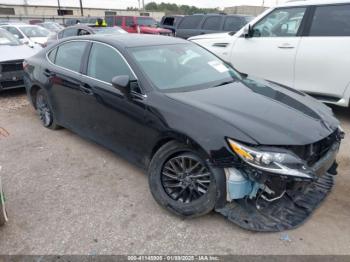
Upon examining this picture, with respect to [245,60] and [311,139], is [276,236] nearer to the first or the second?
[311,139]

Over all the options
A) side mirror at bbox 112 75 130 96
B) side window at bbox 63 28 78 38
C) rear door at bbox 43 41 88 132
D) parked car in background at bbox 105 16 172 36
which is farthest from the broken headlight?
parked car in background at bbox 105 16 172 36

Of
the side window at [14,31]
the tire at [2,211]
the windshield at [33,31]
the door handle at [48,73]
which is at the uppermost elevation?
the door handle at [48,73]

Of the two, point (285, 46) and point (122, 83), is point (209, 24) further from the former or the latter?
point (122, 83)

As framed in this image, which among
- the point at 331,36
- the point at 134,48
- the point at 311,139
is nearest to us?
the point at 311,139

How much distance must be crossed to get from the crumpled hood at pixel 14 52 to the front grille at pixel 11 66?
0.10m

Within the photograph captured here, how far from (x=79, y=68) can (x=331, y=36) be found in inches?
151

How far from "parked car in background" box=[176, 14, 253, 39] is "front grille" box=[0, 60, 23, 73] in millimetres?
6556

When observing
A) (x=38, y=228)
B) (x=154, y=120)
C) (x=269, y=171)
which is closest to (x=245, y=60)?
(x=154, y=120)

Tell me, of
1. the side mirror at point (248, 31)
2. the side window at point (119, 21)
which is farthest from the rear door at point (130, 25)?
the side mirror at point (248, 31)

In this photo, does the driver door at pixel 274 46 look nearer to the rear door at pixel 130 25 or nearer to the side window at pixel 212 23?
the side window at pixel 212 23

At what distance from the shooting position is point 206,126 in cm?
271

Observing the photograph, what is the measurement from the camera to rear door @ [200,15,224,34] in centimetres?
1121

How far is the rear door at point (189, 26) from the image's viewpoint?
11641mm

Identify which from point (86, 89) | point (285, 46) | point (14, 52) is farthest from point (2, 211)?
point (14, 52)
